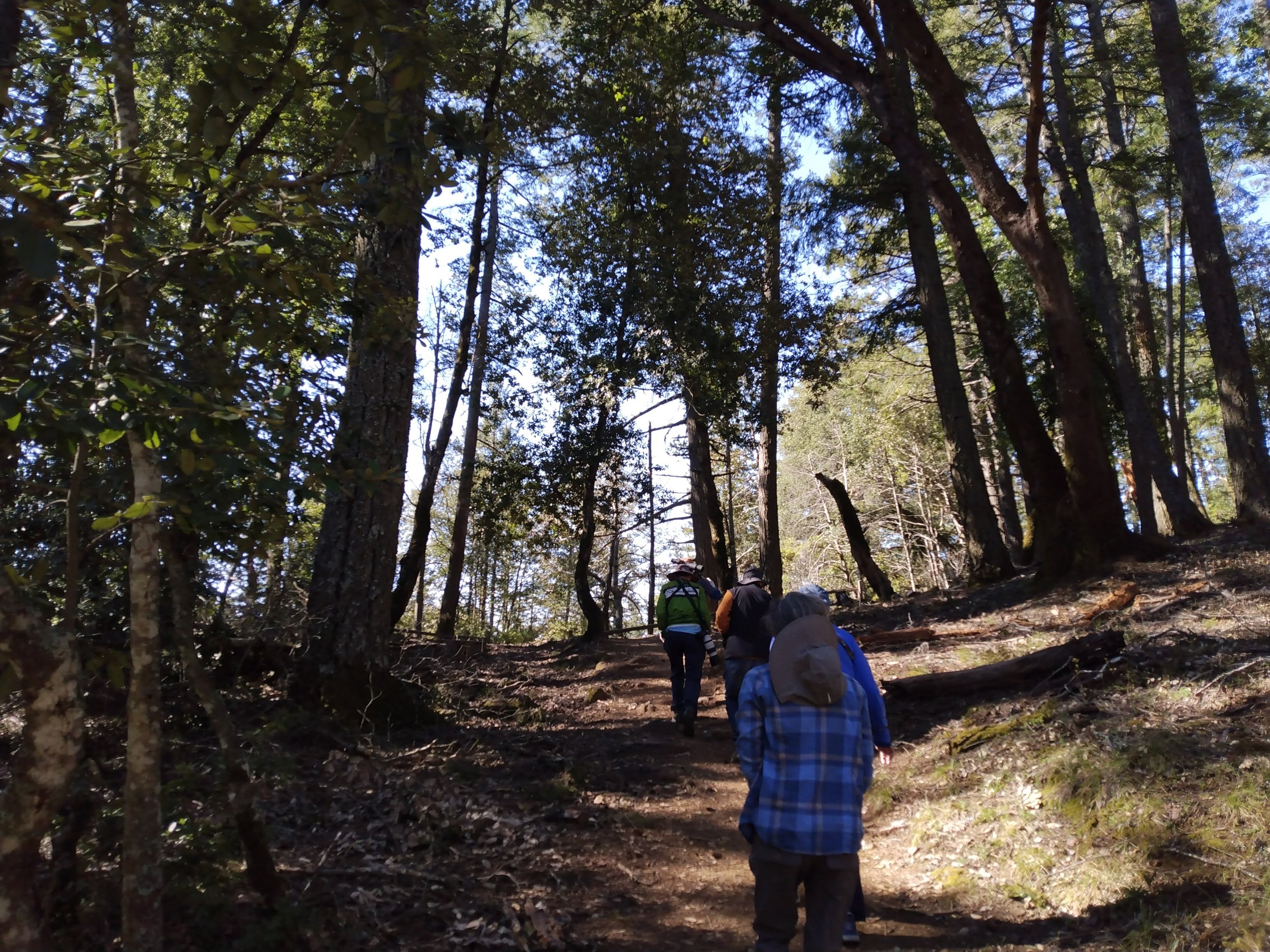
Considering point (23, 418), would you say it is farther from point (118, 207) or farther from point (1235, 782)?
point (1235, 782)

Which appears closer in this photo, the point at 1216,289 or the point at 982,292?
the point at 982,292

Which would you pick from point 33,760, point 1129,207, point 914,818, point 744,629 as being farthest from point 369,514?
point 1129,207

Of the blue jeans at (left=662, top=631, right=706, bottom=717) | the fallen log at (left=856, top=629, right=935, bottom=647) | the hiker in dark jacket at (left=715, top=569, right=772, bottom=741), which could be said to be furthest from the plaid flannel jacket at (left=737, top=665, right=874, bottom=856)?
the fallen log at (left=856, top=629, right=935, bottom=647)

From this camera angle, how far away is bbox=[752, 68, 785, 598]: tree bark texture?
54.3 ft

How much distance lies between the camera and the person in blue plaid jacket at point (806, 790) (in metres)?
3.58

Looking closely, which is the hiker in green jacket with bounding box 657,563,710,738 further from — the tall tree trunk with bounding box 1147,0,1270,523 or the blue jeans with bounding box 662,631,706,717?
the tall tree trunk with bounding box 1147,0,1270,523

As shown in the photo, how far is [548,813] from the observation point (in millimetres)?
6820

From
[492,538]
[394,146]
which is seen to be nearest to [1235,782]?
[394,146]

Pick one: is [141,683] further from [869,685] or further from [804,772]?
[869,685]

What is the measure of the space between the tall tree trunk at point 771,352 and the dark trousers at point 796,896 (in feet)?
40.3

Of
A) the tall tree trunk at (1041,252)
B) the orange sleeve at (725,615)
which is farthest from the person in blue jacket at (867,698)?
the tall tree trunk at (1041,252)

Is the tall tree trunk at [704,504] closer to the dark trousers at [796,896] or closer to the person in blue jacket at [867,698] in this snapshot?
the person in blue jacket at [867,698]

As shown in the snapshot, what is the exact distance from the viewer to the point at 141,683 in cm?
345

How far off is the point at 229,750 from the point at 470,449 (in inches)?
562
